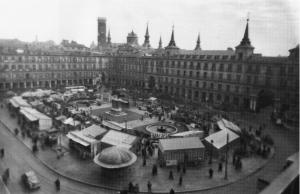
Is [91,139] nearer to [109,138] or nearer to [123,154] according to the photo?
[109,138]

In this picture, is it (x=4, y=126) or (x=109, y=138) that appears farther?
(x=4, y=126)

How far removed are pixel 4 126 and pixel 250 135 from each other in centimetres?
2174

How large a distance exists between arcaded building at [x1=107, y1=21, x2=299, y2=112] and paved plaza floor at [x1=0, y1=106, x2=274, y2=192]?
9902 millimetres

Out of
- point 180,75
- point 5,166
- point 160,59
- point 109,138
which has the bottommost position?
point 5,166

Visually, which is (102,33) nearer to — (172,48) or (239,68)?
(172,48)

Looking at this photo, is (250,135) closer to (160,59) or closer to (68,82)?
(160,59)

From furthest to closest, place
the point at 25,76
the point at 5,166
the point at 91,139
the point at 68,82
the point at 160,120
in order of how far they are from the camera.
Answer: the point at 68,82 < the point at 25,76 < the point at 160,120 < the point at 91,139 < the point at 5,166

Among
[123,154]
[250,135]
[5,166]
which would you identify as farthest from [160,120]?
[5,166]

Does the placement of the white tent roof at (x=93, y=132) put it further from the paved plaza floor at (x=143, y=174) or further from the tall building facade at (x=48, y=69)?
the tall building facade at (x=48, y=69)

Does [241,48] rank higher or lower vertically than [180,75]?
higher

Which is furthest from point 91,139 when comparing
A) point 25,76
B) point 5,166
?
point 25,76

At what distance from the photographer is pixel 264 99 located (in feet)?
92.3

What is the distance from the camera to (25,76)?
42.6 meters

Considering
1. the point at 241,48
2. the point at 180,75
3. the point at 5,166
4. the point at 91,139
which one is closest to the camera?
the point at 5,166
